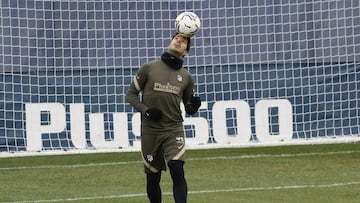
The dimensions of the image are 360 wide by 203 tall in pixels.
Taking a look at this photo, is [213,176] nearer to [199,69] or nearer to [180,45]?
[180,45]

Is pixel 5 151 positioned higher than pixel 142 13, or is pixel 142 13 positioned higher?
pixel 142 13

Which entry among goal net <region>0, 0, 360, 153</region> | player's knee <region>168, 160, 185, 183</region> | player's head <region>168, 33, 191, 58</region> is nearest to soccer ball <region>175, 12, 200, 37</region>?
player's head <region>168, 33, 191, 58</region>

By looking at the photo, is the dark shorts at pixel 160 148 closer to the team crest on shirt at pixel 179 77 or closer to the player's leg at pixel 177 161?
the player's leg at pixel 177 161

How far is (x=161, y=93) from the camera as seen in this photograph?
9055 millimetres

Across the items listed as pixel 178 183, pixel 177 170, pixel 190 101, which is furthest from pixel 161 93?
pixel 178 183

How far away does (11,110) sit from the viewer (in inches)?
638

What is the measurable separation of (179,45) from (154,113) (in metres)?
0.68

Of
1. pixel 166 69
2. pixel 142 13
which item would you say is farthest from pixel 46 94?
pixel 166 69

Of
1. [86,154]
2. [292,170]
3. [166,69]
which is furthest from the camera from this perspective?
[86,154]

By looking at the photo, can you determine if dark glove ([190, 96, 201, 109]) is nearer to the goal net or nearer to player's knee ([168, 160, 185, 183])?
player's knee ([168, 160, 185, 183])

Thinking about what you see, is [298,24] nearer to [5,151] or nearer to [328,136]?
[328,136]

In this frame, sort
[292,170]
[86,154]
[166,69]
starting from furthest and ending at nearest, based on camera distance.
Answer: [86,154]
[292,170]
[166,69]

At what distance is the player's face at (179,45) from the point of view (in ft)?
29.9

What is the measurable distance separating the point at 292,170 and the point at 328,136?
3.80 meters
